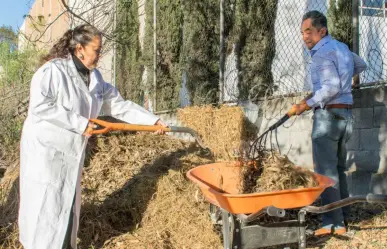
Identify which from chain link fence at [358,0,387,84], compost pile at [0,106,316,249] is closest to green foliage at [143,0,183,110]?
compost pile at [0,106,316,249]

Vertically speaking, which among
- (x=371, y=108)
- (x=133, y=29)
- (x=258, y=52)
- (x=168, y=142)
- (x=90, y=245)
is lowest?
(x=90, y=245)

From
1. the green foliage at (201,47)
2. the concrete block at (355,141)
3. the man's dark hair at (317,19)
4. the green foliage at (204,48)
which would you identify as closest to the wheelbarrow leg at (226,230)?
the man's dark hair at (317,19)

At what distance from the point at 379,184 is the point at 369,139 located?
46 centimetres

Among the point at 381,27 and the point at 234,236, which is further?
the point at 381,27

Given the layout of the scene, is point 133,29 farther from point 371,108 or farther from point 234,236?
point 234,236

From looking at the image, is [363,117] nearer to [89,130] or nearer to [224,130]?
[224,130]

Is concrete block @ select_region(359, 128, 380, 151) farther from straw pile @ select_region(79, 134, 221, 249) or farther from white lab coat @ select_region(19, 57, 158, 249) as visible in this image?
white lab coat @ select_region(19, 57, 158, 249)

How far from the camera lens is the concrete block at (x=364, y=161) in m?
4.73

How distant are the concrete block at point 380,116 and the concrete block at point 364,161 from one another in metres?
0.29

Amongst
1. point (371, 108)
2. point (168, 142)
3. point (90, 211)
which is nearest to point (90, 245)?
point (90, 211)

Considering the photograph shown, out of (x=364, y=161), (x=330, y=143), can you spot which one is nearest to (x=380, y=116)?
(x=364, y=161)

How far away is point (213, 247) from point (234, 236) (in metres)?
1.02

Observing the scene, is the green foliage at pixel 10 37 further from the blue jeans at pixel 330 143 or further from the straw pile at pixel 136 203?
the blue jeans at pixel 330 143

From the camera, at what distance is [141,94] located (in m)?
11.2
